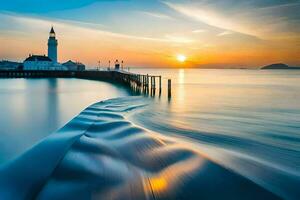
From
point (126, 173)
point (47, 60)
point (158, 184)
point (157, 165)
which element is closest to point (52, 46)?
point (47, 60)

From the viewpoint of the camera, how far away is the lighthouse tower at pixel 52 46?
75312 millimetres

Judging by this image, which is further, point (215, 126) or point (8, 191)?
point (215, 126)

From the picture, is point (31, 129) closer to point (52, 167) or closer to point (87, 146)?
point (87, 146)

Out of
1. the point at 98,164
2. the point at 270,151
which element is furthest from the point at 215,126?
the point at 98,164

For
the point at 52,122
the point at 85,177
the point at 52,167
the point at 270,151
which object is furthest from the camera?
the point at 52,122

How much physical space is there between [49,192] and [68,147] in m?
2.43

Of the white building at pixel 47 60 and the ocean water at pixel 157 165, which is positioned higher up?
the white building at pixel 47 60

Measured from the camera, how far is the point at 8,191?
14.5 feet

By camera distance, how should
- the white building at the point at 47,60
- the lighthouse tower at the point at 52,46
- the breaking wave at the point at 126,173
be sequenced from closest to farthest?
1. the breaking wave at the point at 126,173
2. the white building at the point at 47,60
3. the lighthouse tower at the point at 52,46

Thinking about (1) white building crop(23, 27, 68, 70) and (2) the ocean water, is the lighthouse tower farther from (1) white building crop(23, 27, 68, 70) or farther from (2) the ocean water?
(2) the ocean water

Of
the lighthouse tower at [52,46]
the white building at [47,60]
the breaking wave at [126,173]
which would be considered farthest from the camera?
the lighthouse tower at [52,46]

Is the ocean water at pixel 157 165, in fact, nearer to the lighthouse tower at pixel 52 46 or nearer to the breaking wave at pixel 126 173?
the breaking wave at pixel 126 173

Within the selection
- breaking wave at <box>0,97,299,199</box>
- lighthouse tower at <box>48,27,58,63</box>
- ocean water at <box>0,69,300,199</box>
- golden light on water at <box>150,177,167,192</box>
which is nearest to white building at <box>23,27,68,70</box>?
lighthouse tower at <box>48,27,58,63</box>

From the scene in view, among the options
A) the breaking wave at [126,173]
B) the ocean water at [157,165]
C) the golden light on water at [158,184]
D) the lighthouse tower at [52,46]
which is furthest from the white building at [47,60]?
the golden light on water at [158,184]
